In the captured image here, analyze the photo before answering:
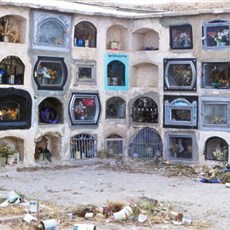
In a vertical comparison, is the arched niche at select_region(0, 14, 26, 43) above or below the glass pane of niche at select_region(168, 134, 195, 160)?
above

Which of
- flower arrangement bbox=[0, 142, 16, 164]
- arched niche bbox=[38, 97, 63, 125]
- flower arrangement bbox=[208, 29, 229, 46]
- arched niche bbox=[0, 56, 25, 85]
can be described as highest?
flower arrangement bbox=[208, 29, 229, 46]

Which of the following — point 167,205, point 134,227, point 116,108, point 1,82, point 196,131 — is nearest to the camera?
point 134,227

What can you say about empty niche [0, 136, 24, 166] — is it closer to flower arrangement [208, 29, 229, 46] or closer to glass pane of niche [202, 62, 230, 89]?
glass pane of niche [202, 62, 230, 89]

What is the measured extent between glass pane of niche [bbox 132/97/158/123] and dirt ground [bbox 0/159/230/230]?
129cm

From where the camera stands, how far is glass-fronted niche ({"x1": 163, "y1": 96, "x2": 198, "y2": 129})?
54.7ft

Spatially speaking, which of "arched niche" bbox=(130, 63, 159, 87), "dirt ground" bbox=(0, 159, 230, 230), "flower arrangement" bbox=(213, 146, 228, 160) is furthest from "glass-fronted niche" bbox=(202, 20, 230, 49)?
"dirt ground" bbox=(0, 159, 230, 230)

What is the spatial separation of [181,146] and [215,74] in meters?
2.30

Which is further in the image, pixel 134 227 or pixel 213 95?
pixel 213 95

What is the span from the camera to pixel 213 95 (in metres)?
16.4

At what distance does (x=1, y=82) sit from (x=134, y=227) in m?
7.41

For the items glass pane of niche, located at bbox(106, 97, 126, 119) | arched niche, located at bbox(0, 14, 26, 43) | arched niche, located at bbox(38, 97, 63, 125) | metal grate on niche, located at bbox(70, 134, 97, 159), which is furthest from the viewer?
glass pane of niche, located at bbox(106, 97, 126, 119)

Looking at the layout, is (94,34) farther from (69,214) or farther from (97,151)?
(69,214)

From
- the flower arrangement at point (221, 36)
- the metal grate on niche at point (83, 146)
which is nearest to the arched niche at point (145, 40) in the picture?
the flower arrangement at point (221, 36)

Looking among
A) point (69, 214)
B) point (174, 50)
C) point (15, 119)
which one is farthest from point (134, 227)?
point (174, 50)
